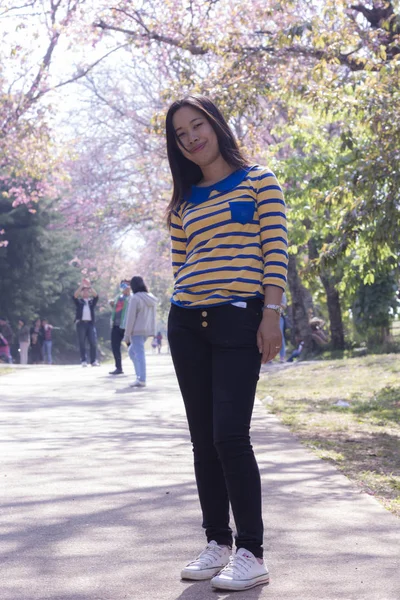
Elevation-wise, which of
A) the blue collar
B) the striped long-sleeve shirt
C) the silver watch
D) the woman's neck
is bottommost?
the silver watch

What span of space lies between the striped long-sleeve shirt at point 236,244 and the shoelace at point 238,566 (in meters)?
0.96

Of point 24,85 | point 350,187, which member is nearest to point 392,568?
point 350,187

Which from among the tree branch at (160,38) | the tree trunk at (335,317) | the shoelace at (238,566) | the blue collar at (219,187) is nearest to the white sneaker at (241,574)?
the shoelace at (238,566)

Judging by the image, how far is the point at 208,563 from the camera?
400cm

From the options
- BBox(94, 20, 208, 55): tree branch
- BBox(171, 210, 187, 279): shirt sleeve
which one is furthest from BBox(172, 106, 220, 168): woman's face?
BBox(94, 20, 208, 55): tree branch

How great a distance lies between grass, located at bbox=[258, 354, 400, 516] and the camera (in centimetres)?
702

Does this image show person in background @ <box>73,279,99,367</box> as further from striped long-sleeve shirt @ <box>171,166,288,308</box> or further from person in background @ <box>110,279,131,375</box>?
striped long-sleeve shirt @ <box>171,166,288,308</box>

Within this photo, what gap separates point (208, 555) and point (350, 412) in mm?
7737

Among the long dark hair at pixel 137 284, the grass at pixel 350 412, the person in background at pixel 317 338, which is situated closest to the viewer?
the grass at pixel 350 412

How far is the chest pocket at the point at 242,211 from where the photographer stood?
159 inches

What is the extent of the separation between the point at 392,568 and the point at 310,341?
2271cm

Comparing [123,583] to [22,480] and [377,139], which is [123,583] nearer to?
[22,480]

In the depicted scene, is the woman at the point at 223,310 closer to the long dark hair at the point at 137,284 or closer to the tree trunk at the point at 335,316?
the long dark hair at the point at 137,284

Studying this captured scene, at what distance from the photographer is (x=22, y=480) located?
20.8ft
